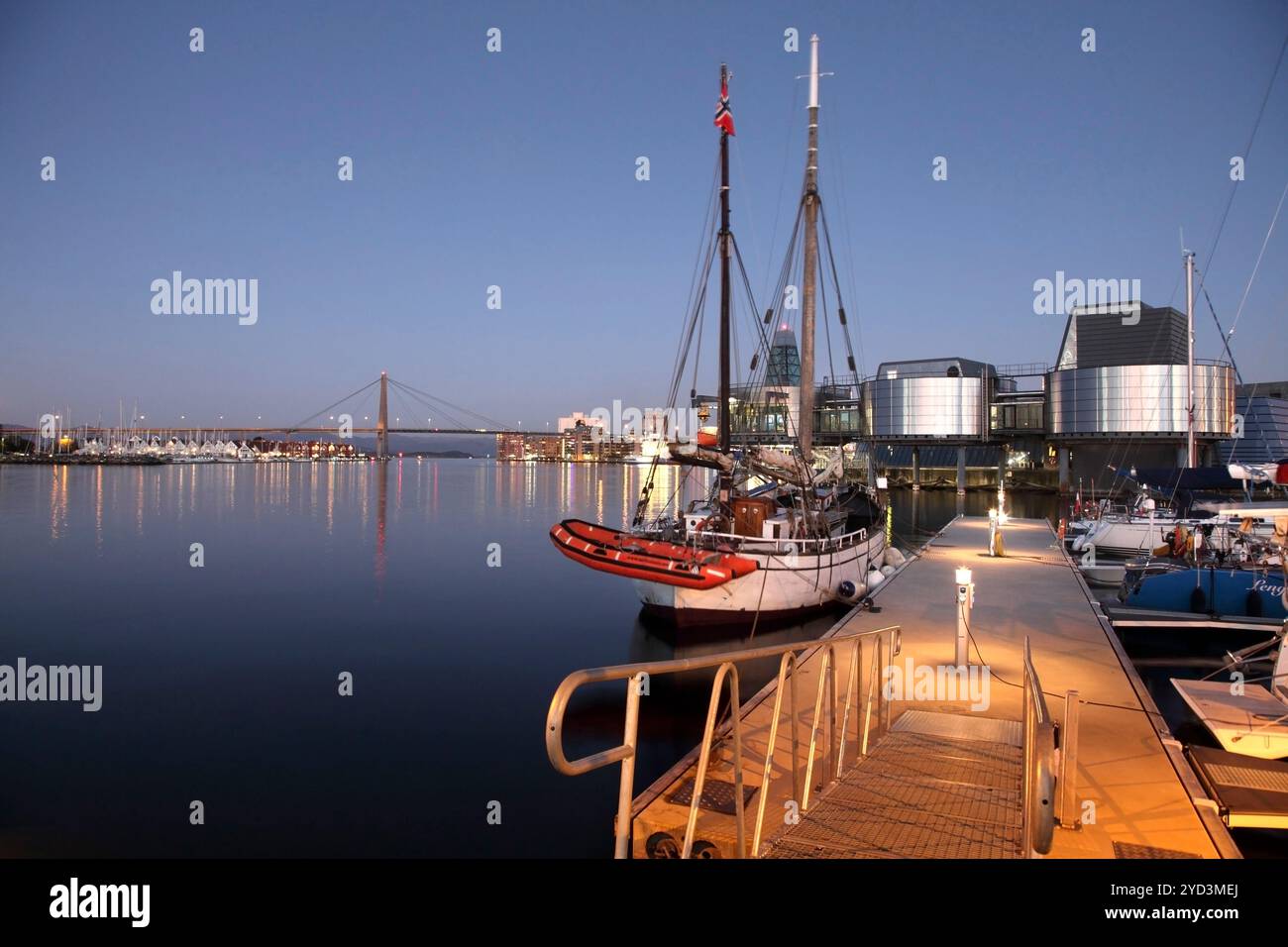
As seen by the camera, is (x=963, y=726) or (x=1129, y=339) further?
(x=1129, y=339)

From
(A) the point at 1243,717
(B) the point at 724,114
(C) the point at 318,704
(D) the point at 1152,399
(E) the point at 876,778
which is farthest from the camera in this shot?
(D) the point at 1152,399

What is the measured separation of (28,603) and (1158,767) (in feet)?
100

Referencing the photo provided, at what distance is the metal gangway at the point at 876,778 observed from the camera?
3.81m

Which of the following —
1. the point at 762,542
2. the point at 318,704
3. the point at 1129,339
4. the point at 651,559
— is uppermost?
the point at 1129,339

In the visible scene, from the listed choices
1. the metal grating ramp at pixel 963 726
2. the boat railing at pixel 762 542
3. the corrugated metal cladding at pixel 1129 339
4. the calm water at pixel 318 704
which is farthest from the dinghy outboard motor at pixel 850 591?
the corrugated metal cladding at pixel 1129 339

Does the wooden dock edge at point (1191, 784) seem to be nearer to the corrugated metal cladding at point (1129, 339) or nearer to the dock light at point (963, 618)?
the dock light at point (963, 618)

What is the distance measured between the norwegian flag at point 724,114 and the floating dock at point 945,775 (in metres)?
18.6

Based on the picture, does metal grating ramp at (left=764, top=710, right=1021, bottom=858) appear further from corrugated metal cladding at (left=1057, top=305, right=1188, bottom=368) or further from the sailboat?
corrugated metal cladding at (left=1057, top=305, right=1188, bottom=368)

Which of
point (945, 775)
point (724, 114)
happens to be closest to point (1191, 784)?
point (945, 775)

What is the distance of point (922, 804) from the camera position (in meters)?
5.91

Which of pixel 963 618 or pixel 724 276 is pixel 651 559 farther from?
pixel 724 276

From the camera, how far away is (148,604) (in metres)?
24.9

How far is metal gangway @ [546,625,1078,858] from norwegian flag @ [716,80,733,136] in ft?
68.0

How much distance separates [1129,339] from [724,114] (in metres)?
100
